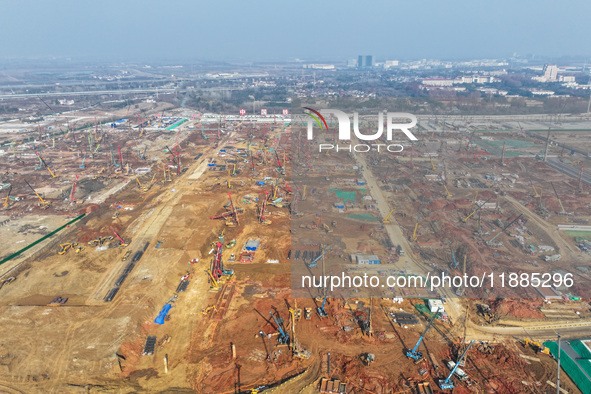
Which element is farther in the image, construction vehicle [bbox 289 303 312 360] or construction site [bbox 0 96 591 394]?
construction vehicle [bbox 289 303 312 360]

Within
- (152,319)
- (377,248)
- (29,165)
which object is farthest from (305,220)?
(29,165)

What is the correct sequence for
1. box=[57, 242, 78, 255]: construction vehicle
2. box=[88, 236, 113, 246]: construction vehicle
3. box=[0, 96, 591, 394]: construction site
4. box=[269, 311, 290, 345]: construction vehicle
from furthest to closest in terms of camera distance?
1. box=[88, 236, 113, 246]: construction vehicle
2. box=[57, 242, 78, 255]: construction vehicle
3. box=[269, 311, 290, 345]: construction vehicle
4. box=[0, 96, 591, 394]: construction site

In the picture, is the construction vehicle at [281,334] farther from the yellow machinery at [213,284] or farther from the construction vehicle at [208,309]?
the yellow machinery at [213,284]

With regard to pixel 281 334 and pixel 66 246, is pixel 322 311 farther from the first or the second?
pixel 66 246

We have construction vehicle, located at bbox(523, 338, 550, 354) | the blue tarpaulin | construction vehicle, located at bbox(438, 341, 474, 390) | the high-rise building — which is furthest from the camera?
the high-rise building

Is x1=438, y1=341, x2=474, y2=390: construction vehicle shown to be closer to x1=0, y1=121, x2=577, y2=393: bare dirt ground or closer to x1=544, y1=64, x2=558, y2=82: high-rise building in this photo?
x1=0, y1=121, x2=577, y2=393: bare dirt ground

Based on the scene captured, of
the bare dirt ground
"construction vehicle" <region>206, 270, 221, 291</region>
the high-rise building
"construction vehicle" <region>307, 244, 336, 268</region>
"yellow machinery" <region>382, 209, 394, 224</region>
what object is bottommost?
the bare dirt ground

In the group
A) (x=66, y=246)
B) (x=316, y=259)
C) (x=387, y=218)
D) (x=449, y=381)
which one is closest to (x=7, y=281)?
(x=66, y=246)

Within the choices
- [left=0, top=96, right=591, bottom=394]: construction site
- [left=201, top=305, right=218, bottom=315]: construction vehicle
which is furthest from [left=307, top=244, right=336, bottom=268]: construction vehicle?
[left=201, top=305, right=218, bottom=315]: construction vehicle
